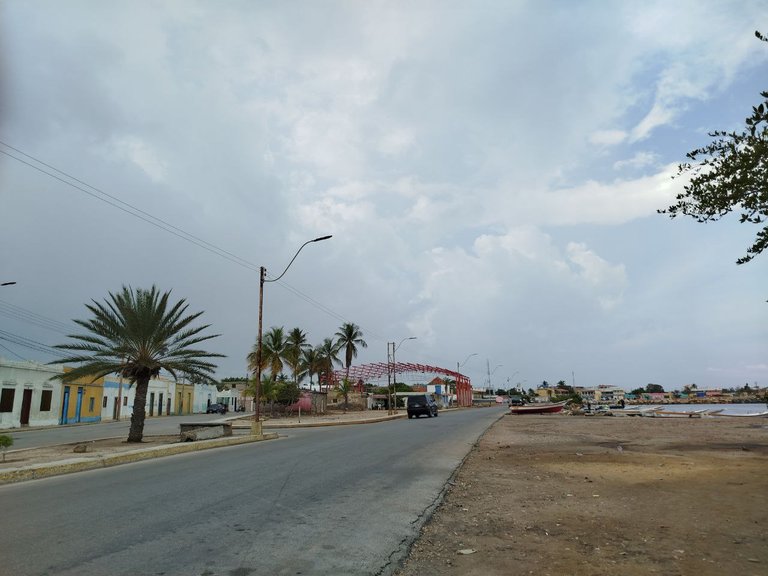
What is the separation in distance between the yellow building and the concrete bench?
95.8 ft

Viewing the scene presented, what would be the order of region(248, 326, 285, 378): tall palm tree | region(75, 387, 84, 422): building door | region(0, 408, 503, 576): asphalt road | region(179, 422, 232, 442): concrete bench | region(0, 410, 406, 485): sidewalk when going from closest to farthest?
region(0, 408, 503, 576): asphalt road, region(0, 410, 406, 485): sidewalk, region(179, 422, 232, 442): concrete bench, region(75, 387, 84, 422): building door, region(248, 326, 285, 378): tall palm tree

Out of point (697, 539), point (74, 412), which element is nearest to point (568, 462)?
point (697, 539)

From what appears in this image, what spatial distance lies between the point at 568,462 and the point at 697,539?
26.0 feet

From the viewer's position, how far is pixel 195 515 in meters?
7.41

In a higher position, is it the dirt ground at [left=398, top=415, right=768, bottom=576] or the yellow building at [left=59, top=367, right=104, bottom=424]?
the yellow building at [left=59, top=367, right=104, bottom=424]

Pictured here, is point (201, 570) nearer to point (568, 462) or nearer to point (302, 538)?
point (302, 538)

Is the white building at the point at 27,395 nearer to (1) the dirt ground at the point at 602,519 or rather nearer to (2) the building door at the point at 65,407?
(2) the building door at the point at 65,407

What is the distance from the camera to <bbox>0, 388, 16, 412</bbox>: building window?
3844cm

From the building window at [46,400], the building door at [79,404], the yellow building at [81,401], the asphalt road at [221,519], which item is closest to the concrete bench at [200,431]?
the asphalt road at [221,519]

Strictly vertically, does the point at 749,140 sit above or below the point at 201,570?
above

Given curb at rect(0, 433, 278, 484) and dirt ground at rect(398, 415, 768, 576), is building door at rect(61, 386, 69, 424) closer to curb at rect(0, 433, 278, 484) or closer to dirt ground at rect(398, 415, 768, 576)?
curb at rect(0, 433, 278, 484)

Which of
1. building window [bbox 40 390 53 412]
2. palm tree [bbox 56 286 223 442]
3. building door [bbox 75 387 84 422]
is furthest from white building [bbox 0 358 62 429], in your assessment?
palm tree [bbox 56 286 223 442]

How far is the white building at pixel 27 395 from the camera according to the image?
38731mm

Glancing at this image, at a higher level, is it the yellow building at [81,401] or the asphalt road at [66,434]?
the yellow building at [81,401]
